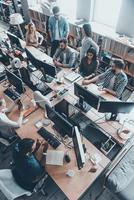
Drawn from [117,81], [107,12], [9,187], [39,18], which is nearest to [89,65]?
[117,81]

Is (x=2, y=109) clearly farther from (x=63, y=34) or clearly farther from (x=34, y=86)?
(x=63, y=34)

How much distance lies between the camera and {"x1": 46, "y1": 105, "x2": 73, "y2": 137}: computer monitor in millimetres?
2413

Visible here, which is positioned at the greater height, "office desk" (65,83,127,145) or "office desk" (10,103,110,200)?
"office desk" (65,83,127,145)

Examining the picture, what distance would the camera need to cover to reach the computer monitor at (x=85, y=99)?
2629 millimetres

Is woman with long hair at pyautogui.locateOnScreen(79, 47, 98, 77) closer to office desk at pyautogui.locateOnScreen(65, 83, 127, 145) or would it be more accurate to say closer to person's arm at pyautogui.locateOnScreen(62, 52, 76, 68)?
person's arm at pyautogui.locateOnScreen(62, 52, 76, 68)

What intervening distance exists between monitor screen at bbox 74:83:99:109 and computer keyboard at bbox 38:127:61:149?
74 cm

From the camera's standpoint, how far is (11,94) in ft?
11.3

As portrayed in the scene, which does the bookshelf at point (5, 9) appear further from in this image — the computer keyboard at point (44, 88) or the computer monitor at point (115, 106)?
the computer monitor at point (115, 106)

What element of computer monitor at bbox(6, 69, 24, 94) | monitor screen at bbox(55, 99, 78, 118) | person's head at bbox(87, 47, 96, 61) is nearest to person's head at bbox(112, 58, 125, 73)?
person's head at bbox(87, 47, 96, 61)

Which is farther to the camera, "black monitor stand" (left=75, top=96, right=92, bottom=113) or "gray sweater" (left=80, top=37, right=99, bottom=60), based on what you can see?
"gray sweater" (left=80, top=37, right=99, bottom=60)

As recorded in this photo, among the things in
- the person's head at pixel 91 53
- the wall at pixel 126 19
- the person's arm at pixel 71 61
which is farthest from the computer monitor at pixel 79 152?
the wall at pixel 126 19

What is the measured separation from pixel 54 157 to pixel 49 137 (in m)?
0.33

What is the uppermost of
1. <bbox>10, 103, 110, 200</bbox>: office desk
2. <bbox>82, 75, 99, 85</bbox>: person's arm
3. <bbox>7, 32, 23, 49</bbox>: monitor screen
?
<bbox>7, 32, 23, 49</bbox>: monitor screen

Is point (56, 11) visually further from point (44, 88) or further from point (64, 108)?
point (64, 108)
